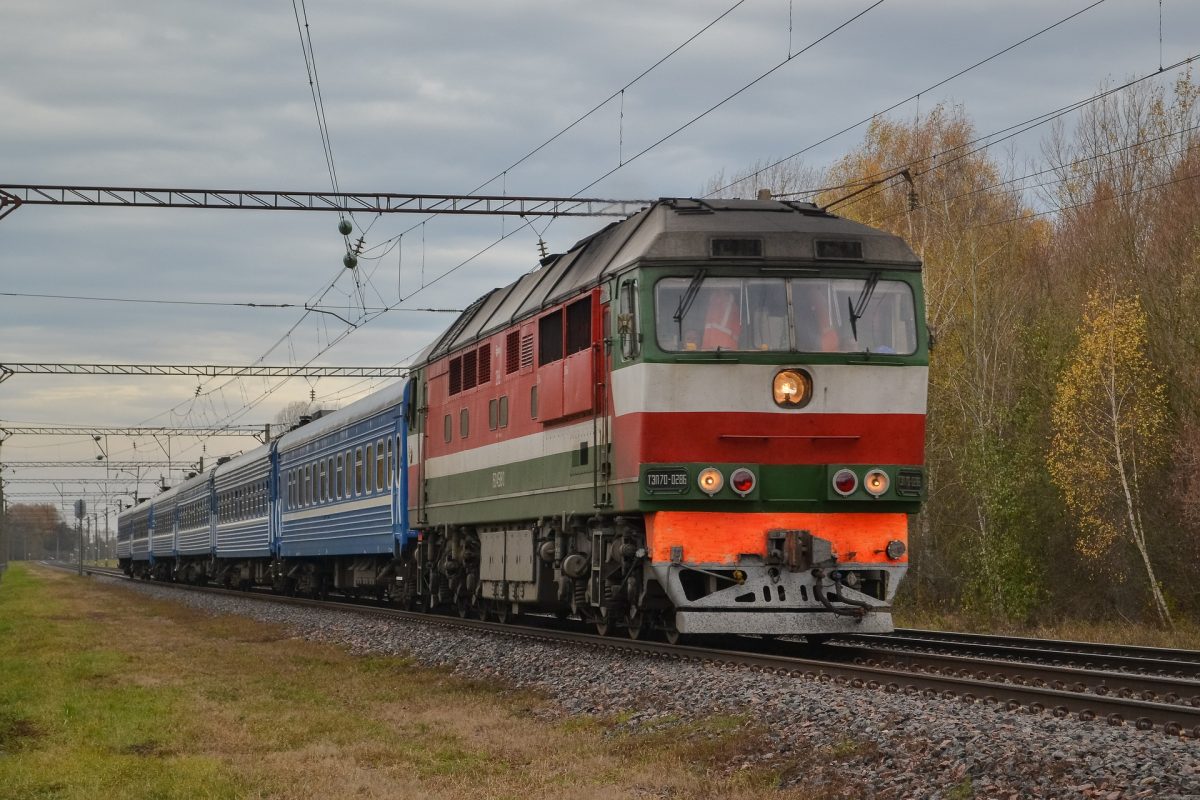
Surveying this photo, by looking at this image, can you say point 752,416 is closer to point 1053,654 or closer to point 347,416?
point 1053,654

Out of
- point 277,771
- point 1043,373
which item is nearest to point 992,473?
point 1043,373

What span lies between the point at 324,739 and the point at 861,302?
276 inches

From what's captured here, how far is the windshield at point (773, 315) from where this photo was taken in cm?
1458

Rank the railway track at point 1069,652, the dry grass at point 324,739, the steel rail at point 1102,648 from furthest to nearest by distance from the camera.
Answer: the steel rail at point 1102,648, the railway track at point 1069,652, the dry grass at point 324,739

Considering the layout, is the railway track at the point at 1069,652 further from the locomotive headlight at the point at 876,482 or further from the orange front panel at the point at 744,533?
the locomotive headlight at the point at 876,482

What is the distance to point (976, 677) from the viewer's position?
13.2 meters

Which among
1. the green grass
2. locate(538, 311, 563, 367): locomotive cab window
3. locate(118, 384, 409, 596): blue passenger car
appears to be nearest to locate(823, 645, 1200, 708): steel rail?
locate(538, 311, 563, 367): locomotive cab window

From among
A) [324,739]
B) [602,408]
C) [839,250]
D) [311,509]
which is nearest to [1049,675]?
[839,250]

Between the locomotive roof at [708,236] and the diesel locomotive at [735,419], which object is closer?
the diesel locomotive at [735,419]

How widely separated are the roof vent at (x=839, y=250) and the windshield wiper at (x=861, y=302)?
0.25 metres

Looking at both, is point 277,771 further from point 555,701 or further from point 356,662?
point 356,662

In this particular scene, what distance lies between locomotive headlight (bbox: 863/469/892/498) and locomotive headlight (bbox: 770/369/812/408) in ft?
3.36

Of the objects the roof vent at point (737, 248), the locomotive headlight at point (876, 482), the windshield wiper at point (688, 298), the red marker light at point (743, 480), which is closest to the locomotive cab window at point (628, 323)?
the windshield wiper at point (688, 298)

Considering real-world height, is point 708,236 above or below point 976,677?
above
